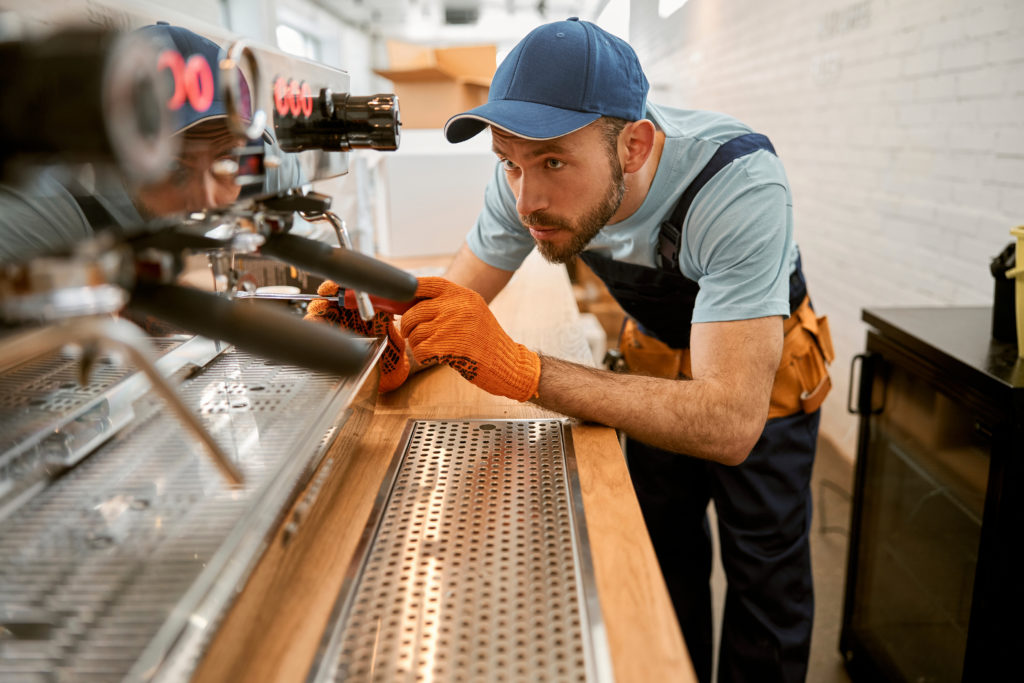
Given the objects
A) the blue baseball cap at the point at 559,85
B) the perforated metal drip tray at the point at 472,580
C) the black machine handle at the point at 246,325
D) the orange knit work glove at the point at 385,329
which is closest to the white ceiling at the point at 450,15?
the blue baseball cap at the point at 559,85

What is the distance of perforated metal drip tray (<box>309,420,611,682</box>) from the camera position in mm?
568

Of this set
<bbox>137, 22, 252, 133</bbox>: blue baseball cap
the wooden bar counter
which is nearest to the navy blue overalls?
the wooden bar counter

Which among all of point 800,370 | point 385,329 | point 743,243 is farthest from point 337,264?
point 800,370

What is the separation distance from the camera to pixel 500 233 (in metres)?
1.45

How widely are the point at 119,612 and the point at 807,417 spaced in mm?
1251

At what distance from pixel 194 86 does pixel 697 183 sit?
89 cm

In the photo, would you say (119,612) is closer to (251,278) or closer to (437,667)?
(437,667)

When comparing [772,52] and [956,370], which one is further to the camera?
[772,52]

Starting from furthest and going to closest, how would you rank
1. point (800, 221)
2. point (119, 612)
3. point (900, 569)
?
point (800, 221)
point (900, 569)
point (119, 612)

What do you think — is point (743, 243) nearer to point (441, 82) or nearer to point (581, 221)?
point (581, 221)

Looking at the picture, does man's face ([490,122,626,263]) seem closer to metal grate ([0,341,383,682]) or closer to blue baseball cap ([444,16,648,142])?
blue baseball cap ([444,16,648,142])

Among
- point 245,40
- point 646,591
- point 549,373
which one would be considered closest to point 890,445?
point 549,373

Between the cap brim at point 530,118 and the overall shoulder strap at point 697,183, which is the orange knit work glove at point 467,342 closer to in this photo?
the cap brim at point 530,118

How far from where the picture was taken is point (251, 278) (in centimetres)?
117
